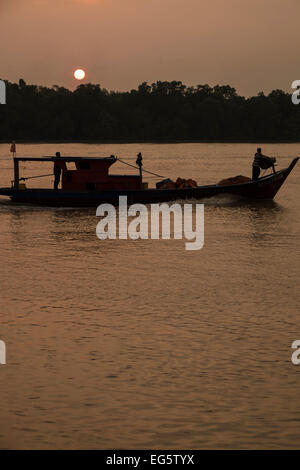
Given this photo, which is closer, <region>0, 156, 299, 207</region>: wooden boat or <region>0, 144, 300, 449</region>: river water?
<region>0, 144, 300, 449</region>: river water

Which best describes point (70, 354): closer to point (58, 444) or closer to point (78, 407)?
point (78, 407)

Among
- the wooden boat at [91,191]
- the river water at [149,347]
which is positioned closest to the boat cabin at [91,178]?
the wooden boat at [91,191]

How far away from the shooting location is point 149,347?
1430cm

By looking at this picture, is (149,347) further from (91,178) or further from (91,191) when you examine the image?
(91,191)

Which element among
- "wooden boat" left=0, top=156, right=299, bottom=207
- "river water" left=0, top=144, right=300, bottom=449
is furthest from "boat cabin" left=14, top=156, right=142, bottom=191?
"river water" left=0, top=144, right=300, bottom=449

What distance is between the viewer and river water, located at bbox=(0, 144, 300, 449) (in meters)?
10.6

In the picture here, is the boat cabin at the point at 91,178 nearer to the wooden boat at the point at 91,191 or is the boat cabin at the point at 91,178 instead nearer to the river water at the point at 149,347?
the wooden boat at the point at 91,191

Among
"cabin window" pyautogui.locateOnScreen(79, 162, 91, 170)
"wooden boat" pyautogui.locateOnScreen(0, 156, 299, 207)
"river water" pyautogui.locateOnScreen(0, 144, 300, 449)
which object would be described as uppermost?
"cabin window" pyautogui.locateOnScreen(79, 162, 91, 170)

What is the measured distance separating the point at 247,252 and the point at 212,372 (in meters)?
13.8

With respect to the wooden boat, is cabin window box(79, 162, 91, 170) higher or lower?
higher

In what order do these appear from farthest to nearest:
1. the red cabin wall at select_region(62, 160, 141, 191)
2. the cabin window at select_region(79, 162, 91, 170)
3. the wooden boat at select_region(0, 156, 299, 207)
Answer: the wooden boat at select_region(0, 156, 299, 207) → the red cabin wall at select_region(62, 160, 141, 191) → the cabin window at select_region(79, 162, 91, 170)

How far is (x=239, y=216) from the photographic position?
38.4 metres

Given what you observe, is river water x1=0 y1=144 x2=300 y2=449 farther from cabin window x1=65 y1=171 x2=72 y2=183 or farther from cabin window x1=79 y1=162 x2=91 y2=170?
cabin window x1=65 y1=171 x2=72 y2=183
